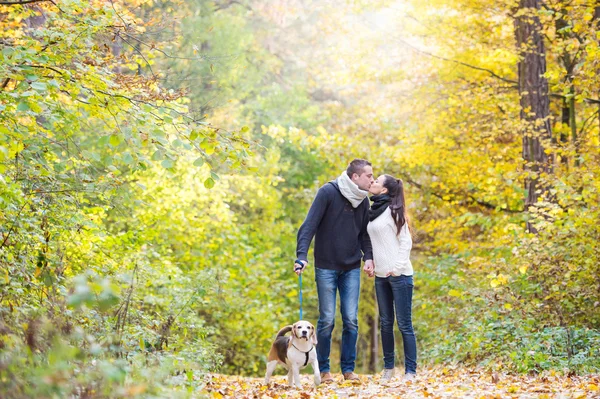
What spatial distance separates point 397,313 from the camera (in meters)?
7.60

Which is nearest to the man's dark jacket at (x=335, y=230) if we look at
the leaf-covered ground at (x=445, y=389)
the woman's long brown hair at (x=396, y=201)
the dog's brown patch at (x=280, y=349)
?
the woman's long brown hair at (x=396, y=201)

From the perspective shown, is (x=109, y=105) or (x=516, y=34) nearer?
(x=109, y=105)

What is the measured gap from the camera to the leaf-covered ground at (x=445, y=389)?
6.30m

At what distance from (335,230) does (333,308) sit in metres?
0.83

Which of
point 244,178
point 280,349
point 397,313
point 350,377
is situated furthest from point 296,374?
point 244,178

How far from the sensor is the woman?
757 cm

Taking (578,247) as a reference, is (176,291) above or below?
below

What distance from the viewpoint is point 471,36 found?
1486 cm

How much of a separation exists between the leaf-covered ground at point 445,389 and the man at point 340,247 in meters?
0.49

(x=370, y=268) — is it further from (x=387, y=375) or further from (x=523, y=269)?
(x=523, y=269)

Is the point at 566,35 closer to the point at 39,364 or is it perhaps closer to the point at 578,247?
the point at 578,247

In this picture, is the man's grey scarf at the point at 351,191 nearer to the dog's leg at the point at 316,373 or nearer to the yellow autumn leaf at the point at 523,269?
the dog's leg at the point at 316,373

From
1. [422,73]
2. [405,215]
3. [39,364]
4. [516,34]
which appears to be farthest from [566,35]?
[39,364]

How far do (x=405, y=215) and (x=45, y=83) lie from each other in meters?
3.85
